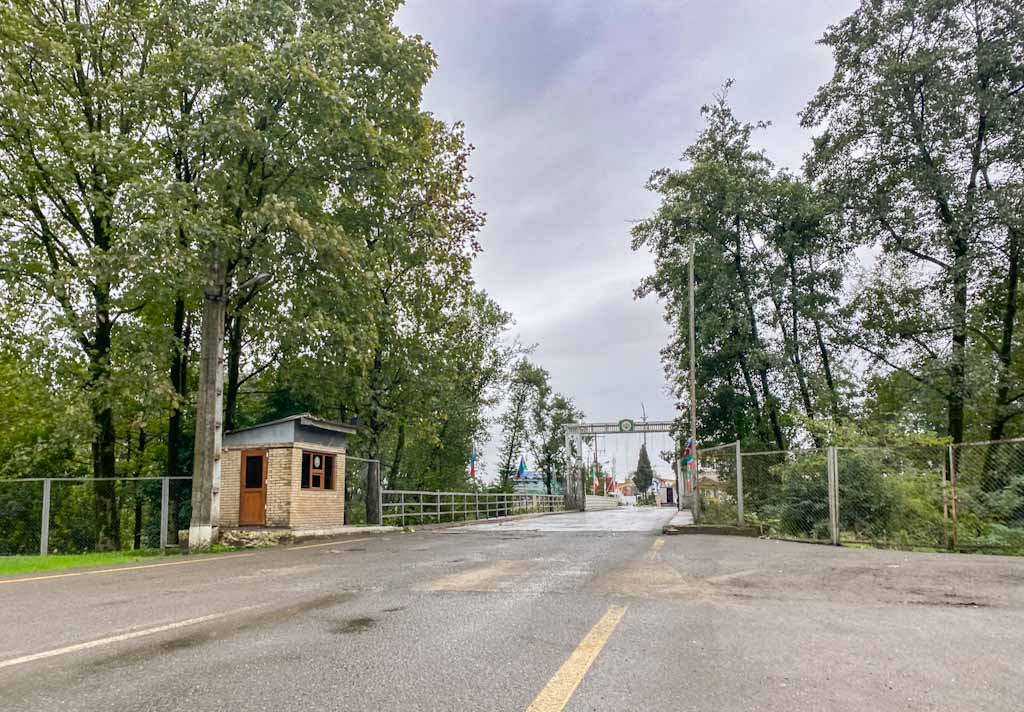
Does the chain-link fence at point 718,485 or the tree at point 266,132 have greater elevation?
the tree at point 266,132

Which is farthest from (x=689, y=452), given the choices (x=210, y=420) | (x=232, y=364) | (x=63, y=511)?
(x=63, y=511)

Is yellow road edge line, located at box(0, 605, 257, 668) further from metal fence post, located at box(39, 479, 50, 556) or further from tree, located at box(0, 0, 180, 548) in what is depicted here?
metal fence post, located at box(39, 479, 50, 556)

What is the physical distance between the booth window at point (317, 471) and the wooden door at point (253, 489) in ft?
3.43

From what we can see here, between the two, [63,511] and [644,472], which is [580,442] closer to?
[63,511]

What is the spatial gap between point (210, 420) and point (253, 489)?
340 centimetres

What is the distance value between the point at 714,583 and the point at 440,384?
16845 mm

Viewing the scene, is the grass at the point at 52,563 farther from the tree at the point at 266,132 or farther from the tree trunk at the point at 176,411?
the tree trunk at the point at 176,411

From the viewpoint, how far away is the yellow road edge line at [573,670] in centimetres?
351

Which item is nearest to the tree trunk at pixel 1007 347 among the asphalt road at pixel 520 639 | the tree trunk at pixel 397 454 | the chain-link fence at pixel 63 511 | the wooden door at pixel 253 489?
the asphalt road at pixel 520 639

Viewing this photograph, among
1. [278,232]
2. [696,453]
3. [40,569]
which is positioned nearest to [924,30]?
[696,453]

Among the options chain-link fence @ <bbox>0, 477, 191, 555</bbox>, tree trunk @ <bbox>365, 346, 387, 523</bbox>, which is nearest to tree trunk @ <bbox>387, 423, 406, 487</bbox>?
tree trunk @ <bbox>365, 346, 387, 523</bbox>

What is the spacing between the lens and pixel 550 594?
7105mm

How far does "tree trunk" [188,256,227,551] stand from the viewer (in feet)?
48.2

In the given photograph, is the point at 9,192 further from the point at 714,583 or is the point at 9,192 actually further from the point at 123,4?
the point at 714,583
